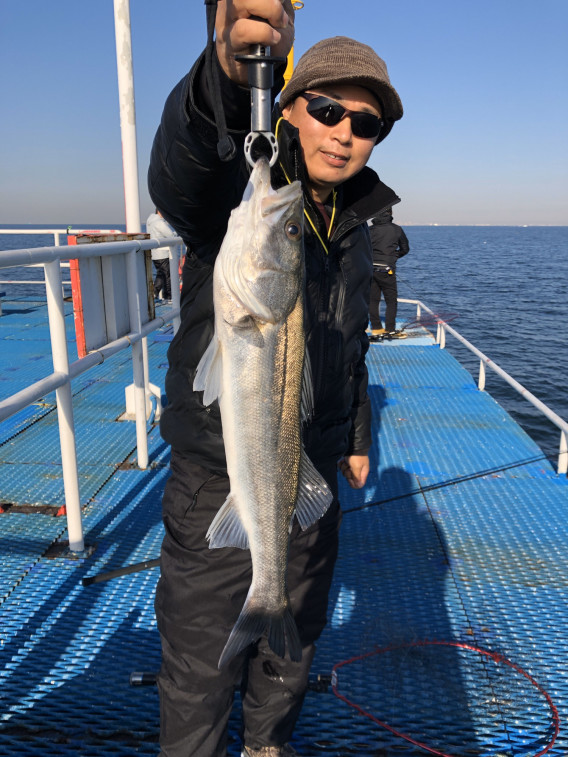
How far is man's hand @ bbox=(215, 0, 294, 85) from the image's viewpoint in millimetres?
1579

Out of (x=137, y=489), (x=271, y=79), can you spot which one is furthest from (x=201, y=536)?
(x=137, y=489)

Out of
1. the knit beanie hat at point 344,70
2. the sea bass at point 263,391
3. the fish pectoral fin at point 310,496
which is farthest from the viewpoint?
the knit beanie hat at point 344,70

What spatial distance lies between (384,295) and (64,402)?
9907 mm

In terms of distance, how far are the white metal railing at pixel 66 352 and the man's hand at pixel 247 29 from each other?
1.60 m

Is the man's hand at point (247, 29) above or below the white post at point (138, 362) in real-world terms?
above

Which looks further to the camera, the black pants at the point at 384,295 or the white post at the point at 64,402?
the black pants at the point at 384,295

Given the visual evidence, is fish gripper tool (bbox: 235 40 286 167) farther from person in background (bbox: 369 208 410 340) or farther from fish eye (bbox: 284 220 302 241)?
person in background (bbox: 369 208 410 340)

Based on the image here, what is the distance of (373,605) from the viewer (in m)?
3.82

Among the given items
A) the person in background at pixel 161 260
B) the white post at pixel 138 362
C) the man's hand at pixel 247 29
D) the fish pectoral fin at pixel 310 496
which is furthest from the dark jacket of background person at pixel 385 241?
the man's hand at pixel 247 29

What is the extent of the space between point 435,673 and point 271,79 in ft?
10.2

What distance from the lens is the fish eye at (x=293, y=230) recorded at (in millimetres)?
1847

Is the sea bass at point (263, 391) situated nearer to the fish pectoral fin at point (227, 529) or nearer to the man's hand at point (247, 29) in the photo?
the fish pectoral fin at point (227, 529)

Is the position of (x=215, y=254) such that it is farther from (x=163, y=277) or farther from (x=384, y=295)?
(x=163, y=277)

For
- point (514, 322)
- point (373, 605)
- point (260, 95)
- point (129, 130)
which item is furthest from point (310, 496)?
point (514, 322)
